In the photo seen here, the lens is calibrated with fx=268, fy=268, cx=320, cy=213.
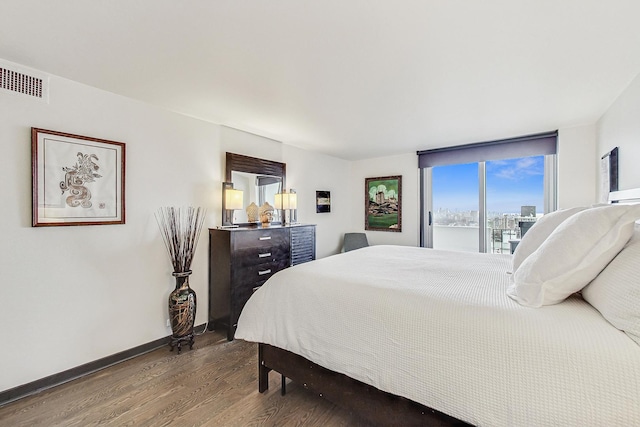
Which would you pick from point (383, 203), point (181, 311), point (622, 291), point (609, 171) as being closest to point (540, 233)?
point (622, 291)

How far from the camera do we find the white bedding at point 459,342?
0.92 metres

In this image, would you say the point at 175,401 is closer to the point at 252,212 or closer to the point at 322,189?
the point at 252,212

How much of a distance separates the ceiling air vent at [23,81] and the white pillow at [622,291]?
11.7 feet

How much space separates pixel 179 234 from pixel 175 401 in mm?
1500

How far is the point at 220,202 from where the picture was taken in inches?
127

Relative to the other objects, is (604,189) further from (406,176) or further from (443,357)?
(443,357)

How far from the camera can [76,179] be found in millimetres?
2195

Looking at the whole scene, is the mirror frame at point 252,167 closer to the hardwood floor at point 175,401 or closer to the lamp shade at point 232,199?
the lamp shade at point 232,199

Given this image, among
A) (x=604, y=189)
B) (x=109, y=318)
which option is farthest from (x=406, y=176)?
(x=109, y=318)

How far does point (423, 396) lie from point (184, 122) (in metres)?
3.13

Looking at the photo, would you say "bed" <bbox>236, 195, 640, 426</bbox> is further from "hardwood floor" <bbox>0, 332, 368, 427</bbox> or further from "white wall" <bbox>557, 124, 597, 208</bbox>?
"white wall" <bbox>557, 124, 597, 208</bbox>

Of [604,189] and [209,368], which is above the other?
[604,189]

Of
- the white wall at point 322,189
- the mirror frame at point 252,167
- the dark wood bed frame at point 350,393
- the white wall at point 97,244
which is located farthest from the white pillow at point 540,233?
the white wall at point 322,189

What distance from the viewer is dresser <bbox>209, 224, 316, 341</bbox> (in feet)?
9.32
